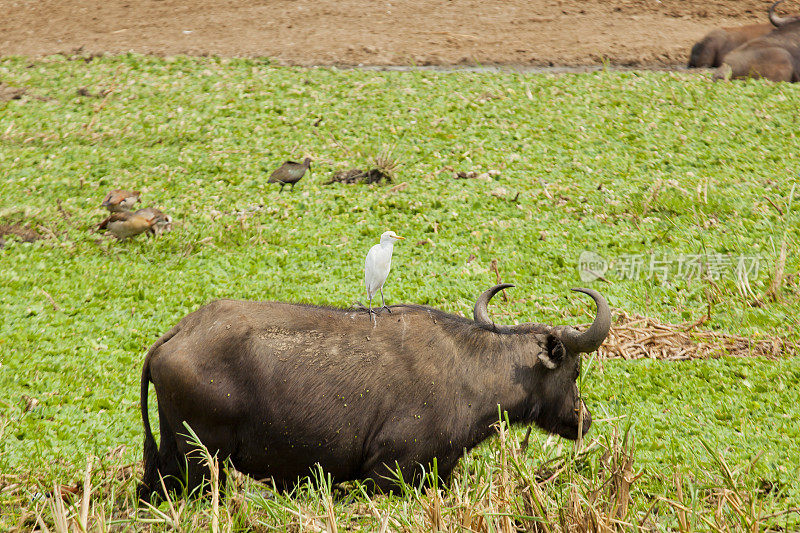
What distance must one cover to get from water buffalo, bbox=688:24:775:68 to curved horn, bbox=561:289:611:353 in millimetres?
9636

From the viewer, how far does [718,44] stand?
41.3 feet

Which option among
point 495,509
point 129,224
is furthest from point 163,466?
point 129,224

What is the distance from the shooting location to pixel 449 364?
15.2ft

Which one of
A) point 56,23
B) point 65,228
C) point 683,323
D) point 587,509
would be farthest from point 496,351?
point 56,23

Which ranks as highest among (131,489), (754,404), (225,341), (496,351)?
(225,341)

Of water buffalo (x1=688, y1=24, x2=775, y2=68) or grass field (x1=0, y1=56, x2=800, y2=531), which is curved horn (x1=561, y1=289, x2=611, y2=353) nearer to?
grass field (x1=0, y1=56, x2=800, y2=531)

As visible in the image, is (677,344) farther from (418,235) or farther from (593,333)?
(418,235)

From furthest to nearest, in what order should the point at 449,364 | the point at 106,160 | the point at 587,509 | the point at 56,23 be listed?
the point at 56,23 → the point at 106,160 → the point at 449,364 → the point at 587,509

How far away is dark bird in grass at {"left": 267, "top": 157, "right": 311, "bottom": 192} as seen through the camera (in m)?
8.80

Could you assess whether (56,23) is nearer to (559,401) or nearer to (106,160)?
(106,160)

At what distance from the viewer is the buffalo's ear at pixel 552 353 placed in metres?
4.73

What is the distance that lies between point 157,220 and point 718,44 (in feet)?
32.0

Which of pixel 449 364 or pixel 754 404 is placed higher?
pixel 449 364

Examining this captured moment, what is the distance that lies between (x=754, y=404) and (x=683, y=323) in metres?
1.17
